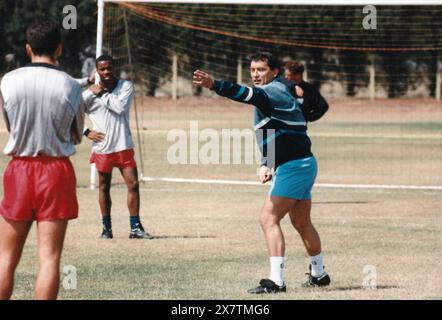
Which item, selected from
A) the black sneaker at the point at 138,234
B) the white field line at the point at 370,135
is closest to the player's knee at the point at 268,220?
the black sneaker at the point at 138,234

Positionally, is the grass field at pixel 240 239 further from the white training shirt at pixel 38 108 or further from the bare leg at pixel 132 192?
the white training shirt at pixel 38 108

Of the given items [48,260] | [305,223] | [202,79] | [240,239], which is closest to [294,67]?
[240,239]

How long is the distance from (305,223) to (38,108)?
361cm

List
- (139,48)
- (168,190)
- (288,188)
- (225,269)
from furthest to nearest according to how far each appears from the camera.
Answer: (139,48)
(168,190)
(225,269)
(288,188)

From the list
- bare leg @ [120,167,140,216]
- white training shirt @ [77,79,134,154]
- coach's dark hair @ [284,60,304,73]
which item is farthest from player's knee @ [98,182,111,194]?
coach's dark hair @ [284,60,304,73]

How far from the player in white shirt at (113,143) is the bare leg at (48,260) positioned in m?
6.37

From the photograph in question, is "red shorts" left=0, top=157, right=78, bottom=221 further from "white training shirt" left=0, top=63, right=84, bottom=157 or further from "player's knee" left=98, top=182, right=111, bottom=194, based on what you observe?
"player's knee" left=98, top=182, right=111, bottom=194

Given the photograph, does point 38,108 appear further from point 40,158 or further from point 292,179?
point 292,179

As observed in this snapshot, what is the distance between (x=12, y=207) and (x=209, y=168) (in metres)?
20.0

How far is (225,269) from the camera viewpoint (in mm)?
11758
